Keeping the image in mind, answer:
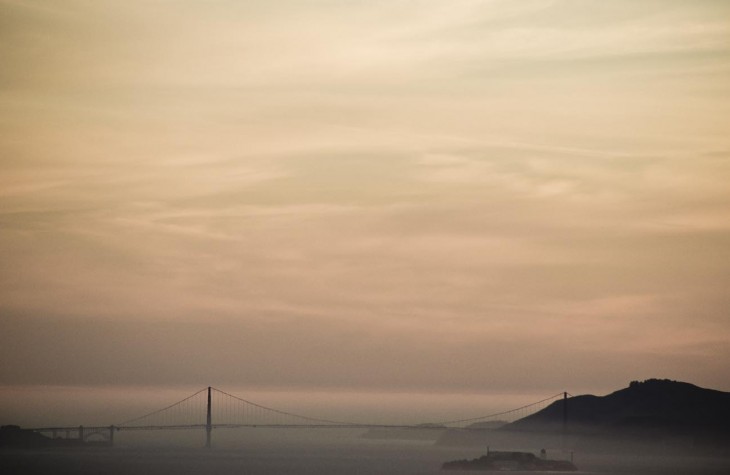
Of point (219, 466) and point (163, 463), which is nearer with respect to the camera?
point (219, 466)

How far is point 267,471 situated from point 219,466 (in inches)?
554

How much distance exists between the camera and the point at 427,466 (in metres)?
140

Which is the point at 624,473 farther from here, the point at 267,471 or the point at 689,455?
the point at 689,455

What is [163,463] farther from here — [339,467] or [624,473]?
[624,473]

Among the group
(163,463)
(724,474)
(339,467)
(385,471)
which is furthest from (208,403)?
(724,474)

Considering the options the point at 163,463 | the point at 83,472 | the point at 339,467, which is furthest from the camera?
the point at 163,463

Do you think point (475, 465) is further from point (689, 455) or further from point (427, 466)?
point (689, 455)

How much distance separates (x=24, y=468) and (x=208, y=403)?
75.9m

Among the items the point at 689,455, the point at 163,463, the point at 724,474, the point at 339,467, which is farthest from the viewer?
the point at 689,455

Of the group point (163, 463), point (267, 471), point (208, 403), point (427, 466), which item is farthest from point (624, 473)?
point (208, 403)

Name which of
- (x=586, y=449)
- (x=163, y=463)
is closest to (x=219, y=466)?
(x=163, y=463)

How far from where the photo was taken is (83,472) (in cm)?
11806

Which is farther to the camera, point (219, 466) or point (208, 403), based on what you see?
point (208, 403)

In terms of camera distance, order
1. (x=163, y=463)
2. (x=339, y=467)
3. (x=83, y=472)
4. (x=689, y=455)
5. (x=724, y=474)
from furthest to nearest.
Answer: (x=689, y=455) → (x=163, y=463) → (x=339, y=467) → (x=724, y=474) → (x=83, y=472)
